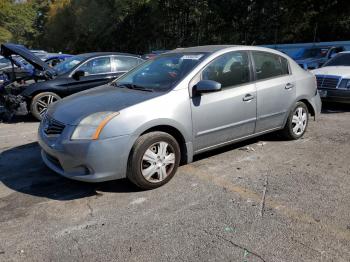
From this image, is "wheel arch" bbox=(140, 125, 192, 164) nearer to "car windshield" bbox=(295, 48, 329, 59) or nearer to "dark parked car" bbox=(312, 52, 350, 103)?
"dark parked car" bbox=(312, 52, 350, 103)

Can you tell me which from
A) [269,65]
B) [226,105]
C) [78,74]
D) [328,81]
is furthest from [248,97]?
[78,74]

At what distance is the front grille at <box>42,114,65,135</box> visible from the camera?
4.12 meters

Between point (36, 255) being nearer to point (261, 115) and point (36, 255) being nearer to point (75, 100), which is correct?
point (75, 100)

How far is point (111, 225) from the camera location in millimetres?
3514

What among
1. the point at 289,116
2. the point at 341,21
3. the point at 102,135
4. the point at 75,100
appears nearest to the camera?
the point at 102,135

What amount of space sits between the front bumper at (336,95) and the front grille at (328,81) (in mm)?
97

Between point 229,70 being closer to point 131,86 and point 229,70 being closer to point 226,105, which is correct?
point 226,105

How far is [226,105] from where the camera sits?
15.8ft

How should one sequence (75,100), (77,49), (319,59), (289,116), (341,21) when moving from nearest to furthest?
(75,100)
(289,116)
(319,59)
(341,21)
(77,49)

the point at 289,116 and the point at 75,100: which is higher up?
the point at 75,100

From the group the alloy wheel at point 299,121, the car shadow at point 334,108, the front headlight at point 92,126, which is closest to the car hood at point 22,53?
the front headlight at point 92,126

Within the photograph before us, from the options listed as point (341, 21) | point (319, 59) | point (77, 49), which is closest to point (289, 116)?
point (319, 59)

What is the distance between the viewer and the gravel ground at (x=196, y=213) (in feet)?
10.1

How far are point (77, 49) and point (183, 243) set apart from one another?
51536 millimetres
